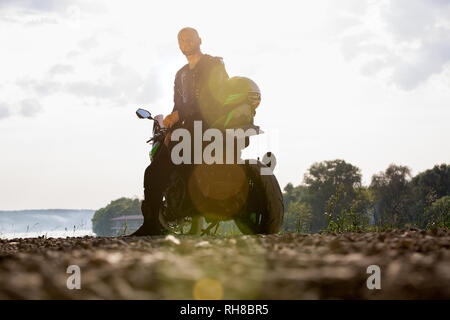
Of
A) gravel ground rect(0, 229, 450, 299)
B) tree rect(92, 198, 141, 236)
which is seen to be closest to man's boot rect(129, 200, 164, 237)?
gravel ground rect(0, 229, 450, 299)

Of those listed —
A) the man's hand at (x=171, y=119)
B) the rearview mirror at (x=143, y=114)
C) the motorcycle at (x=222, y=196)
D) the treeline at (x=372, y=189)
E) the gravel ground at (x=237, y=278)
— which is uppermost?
the treeline at (x=372, y=189)

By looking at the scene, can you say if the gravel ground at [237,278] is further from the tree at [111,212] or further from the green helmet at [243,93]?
the tree at [111,212]

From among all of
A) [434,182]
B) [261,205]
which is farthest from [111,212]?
[261,205]

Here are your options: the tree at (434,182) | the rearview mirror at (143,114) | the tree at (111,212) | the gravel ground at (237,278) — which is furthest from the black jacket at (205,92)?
the tree at (111,212)

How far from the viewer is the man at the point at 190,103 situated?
6125 millimetres

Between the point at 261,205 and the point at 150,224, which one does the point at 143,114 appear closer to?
the point at 150,224

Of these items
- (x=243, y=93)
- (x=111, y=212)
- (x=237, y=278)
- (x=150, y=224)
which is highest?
(x=111, y=212)

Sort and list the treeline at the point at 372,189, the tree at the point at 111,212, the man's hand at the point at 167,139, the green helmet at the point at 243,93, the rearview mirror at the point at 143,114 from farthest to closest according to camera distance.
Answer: the tree at the point at 111,212 → the treeline at the point at 372,189 → the rearview mirror at the point at 143,114 → the man's hand at the point at 167,139 → the green helmet at the point at 243,93

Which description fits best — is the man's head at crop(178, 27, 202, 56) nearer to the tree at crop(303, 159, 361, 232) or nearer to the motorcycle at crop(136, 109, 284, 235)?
the motorcycle at crop(136, 109, 284, 235)

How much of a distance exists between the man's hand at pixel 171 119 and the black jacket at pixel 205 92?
0.22ft

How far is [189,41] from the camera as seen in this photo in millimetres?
6484

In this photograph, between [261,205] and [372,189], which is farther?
[372,189]

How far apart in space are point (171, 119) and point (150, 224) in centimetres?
170
